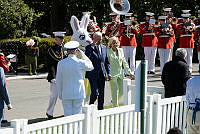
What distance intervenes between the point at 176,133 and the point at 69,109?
351cm

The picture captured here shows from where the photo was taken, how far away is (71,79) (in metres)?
9.29

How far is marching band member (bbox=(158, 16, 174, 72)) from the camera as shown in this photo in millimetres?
17636

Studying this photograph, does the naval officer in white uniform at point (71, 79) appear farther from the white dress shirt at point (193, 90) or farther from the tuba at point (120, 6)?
the tuba at point (120, 6)

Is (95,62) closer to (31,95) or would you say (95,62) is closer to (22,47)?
(31,95)

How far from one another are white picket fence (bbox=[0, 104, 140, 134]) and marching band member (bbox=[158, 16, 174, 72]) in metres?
9.40

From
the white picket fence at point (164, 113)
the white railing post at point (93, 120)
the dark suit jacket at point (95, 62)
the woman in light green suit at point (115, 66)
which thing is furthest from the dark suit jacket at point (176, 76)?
the white railing post at point (93, 120)

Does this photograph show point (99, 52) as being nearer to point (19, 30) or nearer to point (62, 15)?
point (19, 30)

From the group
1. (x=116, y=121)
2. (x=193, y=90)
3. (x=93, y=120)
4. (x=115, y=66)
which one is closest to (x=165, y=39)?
(x=115, y=66)

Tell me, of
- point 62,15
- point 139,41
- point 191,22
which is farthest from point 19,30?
point 191,22

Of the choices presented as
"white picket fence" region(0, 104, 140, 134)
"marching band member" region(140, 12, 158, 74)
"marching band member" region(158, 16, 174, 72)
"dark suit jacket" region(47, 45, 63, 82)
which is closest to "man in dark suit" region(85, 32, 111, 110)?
"dark suit jacket" region(47, 45, 63, 82)

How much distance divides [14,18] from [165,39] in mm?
10283

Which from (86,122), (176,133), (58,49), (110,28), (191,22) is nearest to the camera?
(176,133)

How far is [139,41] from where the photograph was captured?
2303 centimetres

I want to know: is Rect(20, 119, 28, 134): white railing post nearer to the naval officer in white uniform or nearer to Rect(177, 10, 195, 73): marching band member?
the naval officer in white uniform
